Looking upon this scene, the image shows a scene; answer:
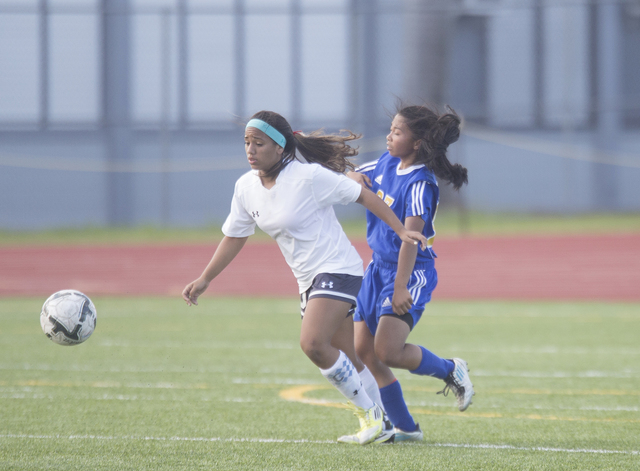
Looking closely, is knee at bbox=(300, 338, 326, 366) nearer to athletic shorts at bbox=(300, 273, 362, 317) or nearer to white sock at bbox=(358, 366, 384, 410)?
athletic shorts at bbox=(300, 273, 362, 317)

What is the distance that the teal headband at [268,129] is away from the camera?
3998 mm

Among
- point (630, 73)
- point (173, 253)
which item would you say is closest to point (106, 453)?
point (173, 253)

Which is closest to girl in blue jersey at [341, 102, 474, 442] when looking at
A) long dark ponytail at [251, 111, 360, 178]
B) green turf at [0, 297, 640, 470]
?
long dark ponytail at [251, 111, 360, 178]

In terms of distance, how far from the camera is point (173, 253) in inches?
615

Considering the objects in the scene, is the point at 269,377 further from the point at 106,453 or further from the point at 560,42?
the point at 560,42

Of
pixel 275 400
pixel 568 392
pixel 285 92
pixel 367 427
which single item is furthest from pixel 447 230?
pixel 367 427

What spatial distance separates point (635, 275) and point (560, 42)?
7.31 metres

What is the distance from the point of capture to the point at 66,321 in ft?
13.9

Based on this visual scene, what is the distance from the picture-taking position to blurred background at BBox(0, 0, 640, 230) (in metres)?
17.7

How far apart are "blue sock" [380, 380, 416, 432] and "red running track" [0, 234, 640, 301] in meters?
8.52

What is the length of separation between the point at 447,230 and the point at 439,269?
324 cm

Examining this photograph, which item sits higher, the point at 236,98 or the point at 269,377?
the point at 236,98

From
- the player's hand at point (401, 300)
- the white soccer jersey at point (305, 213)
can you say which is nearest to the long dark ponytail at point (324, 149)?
the white soccer jersey at point (305, 213)

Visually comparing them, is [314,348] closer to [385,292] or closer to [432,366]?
[385,292]
